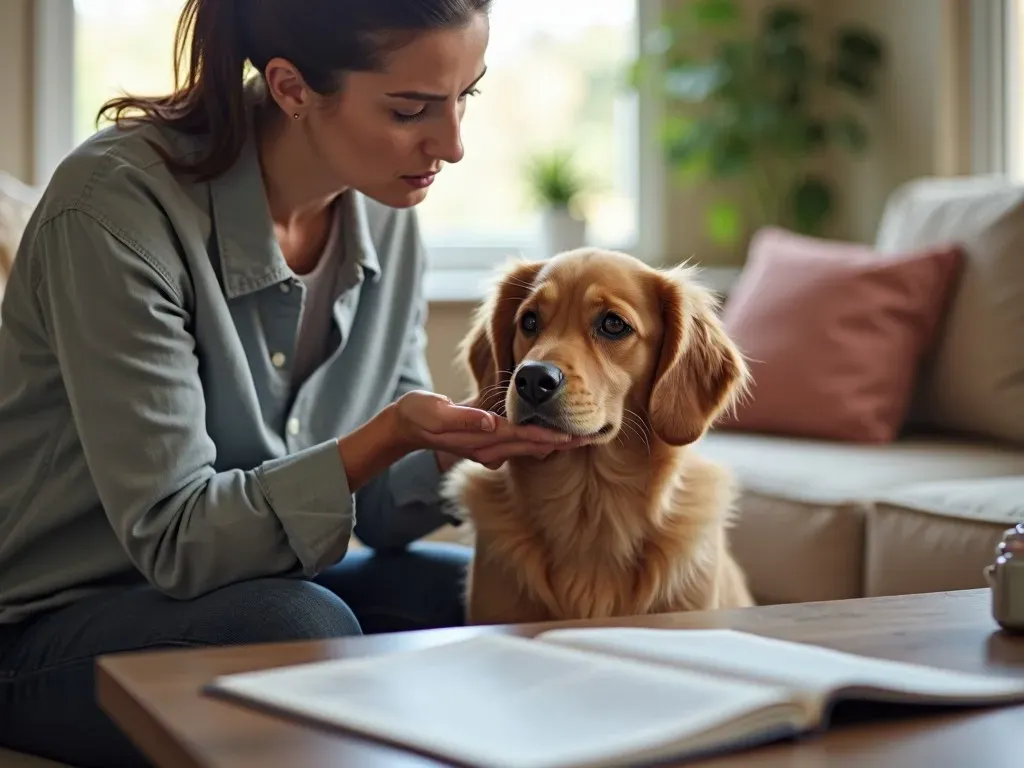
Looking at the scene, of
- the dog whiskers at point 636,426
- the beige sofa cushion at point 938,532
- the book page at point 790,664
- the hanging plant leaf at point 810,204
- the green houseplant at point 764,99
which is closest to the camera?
the book page at point 790,664

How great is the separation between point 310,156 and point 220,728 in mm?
1047

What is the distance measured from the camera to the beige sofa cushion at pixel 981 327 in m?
2.75

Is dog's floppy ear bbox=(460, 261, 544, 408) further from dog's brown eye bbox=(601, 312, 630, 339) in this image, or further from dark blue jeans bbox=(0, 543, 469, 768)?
dark blue jeans bbox=(0, 543, 469, 768)

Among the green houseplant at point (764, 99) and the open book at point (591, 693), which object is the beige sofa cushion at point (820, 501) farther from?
the green houseplant at point (764, 99)

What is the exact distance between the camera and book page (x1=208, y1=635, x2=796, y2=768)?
0.75 metres

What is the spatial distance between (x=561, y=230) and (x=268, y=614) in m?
2.67

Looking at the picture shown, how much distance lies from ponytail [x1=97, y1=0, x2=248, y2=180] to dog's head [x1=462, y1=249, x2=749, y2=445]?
447 millimetres

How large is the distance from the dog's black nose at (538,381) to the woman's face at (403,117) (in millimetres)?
311

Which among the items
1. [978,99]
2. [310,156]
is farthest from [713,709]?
[978,99]

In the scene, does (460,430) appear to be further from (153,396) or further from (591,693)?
(591,693)

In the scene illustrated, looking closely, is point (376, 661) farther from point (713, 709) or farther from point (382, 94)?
point (382, 94)

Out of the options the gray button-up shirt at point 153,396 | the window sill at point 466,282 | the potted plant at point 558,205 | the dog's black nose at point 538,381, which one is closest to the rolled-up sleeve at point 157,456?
the gray button-up shirt at point 153,396

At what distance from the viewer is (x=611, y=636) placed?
1014mm

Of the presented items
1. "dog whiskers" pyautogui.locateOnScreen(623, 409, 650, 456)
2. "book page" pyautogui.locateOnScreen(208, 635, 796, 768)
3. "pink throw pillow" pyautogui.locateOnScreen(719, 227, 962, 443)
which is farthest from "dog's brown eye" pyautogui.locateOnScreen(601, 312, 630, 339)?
"pink throw pillow" pyautogui.locateOnScreen(719, 227, 962, 443)
